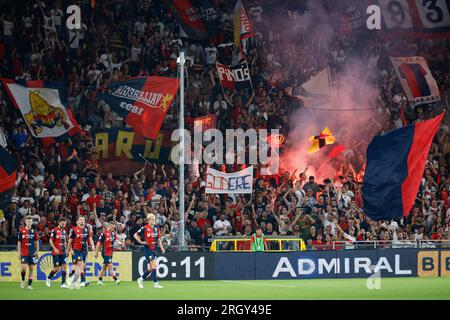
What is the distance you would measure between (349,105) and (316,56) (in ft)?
10.9

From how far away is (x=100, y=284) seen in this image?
30000mm

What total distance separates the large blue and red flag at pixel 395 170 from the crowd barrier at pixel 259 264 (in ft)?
10.3

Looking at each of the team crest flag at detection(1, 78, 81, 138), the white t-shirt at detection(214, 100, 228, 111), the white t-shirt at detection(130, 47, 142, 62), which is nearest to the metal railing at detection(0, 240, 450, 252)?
the team crest flag at detection(1, 78, 81, 138)

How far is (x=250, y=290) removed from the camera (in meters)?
27.3

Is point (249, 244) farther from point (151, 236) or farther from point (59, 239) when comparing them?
point (59, 239)

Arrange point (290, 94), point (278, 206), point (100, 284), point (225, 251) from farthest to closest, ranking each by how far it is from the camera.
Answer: point (290, 94)
point (278, 206)
point (225, 251)
point (100, 284)

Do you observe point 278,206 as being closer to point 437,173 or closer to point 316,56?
point 437,173

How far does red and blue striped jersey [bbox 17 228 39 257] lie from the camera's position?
96.0ft

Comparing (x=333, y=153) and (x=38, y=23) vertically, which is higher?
(x=38, y=23)

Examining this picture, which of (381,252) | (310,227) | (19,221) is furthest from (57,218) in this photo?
(381,252)

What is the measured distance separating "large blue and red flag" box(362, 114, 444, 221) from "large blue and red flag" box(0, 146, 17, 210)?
1110cm

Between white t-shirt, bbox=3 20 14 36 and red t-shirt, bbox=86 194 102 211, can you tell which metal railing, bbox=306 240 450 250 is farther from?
white t-shirt, bbox=3 20 14 36

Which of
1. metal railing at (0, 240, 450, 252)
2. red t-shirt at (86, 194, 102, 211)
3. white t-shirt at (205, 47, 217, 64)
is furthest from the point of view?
white t-shirt at (205, 47, 217, 64)

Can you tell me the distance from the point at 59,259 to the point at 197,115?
10284mm
